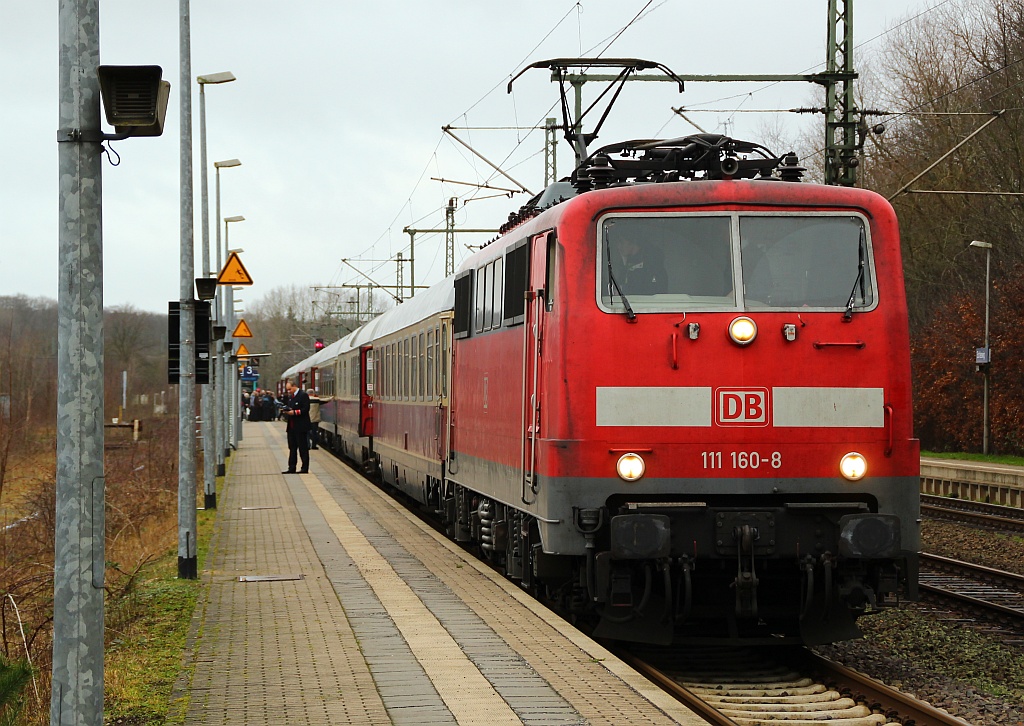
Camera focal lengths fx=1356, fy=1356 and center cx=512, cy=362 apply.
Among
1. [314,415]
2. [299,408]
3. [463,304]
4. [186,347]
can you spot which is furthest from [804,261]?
[314,415]

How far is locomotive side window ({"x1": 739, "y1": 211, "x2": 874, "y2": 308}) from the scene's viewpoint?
903 centimetres

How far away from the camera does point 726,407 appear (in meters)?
8.81

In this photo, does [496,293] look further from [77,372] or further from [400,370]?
[400,370]

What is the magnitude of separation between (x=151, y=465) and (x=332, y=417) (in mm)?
11838

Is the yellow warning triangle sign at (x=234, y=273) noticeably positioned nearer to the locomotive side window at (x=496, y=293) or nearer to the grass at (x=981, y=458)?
the locomotive side window at (x=496, y=293)

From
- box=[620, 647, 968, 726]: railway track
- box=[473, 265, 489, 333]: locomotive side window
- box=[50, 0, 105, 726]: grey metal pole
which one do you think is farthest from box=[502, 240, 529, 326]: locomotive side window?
box=[50, 0, 105, 726]: grey metal pole

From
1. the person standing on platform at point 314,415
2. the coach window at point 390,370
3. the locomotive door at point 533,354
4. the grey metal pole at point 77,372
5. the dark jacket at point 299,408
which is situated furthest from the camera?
the person standing on platform at point 314,415

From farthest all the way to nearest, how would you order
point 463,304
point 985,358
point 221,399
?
point 985,358 < point 221,399 < point 463,304

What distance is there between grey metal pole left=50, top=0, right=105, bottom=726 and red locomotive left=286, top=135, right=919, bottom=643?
385cm

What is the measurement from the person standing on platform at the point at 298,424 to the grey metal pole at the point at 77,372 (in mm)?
21939

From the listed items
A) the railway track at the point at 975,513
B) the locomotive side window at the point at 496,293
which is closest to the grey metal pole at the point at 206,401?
the locomotive side window at the point at 496,293

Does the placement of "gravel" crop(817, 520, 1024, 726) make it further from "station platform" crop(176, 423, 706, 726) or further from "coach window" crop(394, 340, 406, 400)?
"coach window" crop(394, 340, 406, 400)

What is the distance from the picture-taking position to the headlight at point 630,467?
875 centimetres

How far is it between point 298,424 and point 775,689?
68.1 ft
